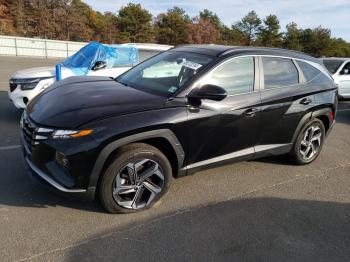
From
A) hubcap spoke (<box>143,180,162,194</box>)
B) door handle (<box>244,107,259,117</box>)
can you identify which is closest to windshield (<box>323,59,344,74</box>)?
door handle (<box>244,107,259,117</box>)

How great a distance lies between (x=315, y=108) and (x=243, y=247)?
256cm

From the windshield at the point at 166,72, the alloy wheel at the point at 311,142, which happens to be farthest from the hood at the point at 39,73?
the alloy wheel at the point at 311,142

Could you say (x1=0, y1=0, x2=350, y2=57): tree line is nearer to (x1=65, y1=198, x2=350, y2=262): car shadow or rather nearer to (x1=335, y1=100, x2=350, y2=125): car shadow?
(x1=335, y1=100, x2=350, y2=125): car shadow

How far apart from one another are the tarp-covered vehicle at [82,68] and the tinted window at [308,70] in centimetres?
400

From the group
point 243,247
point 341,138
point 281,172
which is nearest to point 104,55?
point 281,172

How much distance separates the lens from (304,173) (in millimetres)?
4812

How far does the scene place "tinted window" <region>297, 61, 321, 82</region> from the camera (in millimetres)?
4746

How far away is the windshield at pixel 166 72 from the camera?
12.4ft

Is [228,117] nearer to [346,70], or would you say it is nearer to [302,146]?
[302,146]

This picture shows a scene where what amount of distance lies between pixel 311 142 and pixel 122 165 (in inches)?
121

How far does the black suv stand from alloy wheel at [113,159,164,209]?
1 centimetres

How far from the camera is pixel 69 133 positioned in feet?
9.89

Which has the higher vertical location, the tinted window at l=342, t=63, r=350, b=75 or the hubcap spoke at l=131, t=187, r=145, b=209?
the tinted window at l=342, t=63, r=350, b=75

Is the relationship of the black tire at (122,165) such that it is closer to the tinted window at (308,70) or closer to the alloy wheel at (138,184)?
the alloy wheel at (138,184)
